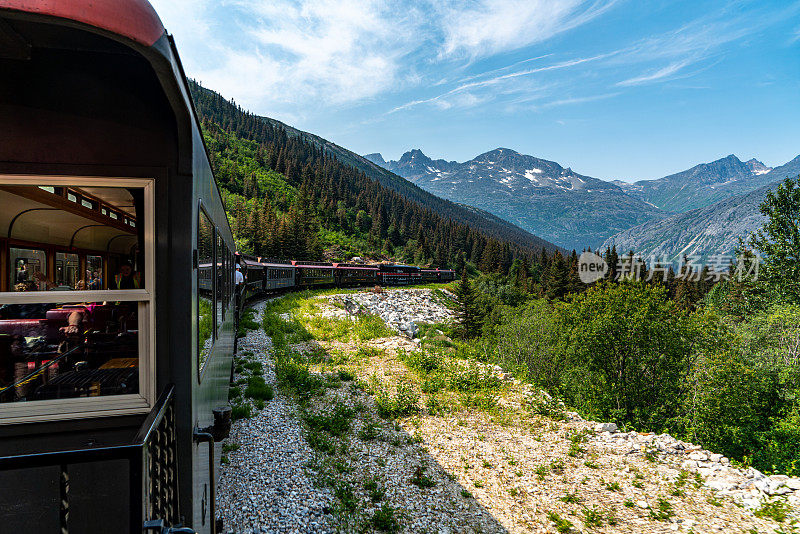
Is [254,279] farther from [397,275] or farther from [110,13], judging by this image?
[397,275]

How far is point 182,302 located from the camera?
276 cm

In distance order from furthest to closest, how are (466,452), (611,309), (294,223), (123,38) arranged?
1. (294,223)
2. (611,309)
3. (466,452)
4. (123,38)

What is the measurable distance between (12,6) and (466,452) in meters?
9.90

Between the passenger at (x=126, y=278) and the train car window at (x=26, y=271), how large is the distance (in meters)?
0.44

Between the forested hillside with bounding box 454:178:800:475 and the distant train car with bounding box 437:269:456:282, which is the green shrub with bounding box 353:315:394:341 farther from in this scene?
the distant train car with bounding box 437:269:456:282

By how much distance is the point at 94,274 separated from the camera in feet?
9.08

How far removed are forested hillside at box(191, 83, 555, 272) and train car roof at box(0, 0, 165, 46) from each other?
66316 millimetres

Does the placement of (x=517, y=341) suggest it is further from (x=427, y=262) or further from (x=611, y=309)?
(x=427, y=262)

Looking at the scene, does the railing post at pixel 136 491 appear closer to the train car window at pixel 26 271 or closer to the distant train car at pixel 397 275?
the train car window at pixel 26 271

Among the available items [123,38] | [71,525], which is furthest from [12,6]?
[71,525]

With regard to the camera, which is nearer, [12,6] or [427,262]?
[12,6]

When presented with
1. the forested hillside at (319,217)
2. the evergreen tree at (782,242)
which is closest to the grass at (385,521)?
the evergreen tree at (782,242)

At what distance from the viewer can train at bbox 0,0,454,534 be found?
2453 mm

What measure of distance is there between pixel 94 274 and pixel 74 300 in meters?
0.30
